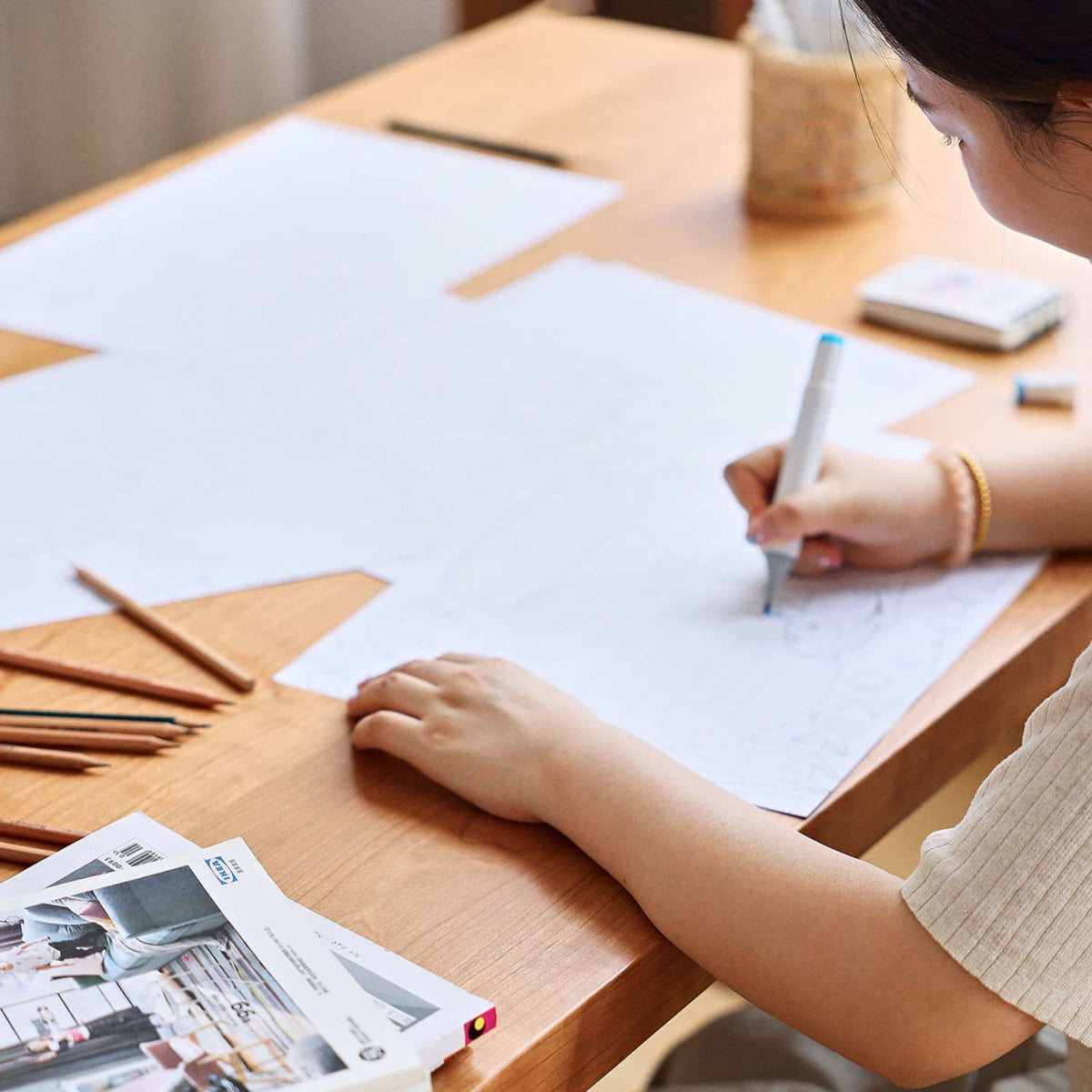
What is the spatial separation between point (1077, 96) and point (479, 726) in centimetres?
38

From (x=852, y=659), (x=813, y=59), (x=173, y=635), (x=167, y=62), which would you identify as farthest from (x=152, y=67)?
(x=852, y=659)

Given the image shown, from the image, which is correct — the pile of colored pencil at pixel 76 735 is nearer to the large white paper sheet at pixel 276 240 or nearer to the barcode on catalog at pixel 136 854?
the barcode on catalog at pixel 136 854

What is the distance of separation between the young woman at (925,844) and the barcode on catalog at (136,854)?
122mm

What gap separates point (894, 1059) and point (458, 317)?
736 millimetres

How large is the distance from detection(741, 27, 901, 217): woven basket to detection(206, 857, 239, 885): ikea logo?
908 mm

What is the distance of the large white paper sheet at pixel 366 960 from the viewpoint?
1.85 feet

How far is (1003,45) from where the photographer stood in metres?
0.55

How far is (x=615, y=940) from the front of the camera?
0.64 meters

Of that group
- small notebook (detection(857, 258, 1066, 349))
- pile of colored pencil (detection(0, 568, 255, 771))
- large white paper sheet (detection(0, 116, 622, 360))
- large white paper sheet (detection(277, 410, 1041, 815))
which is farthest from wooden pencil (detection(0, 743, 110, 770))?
small notebook (detection(857, 258, 1066, 349))

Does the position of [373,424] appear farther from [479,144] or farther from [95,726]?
Result: [479,144]

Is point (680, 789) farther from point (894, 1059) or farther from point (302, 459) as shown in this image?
point (302, 459)

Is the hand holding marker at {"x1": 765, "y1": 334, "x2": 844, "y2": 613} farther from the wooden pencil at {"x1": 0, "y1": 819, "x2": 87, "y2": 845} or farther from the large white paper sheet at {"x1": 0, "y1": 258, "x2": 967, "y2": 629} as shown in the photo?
the wooden pencil at {"x1": 0, "y1": 819, "x2": 87, "y2": 845}

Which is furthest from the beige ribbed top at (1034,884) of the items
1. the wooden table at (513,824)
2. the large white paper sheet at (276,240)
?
the large white paper sheet at (276,240)

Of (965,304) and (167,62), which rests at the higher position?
(965,304)
